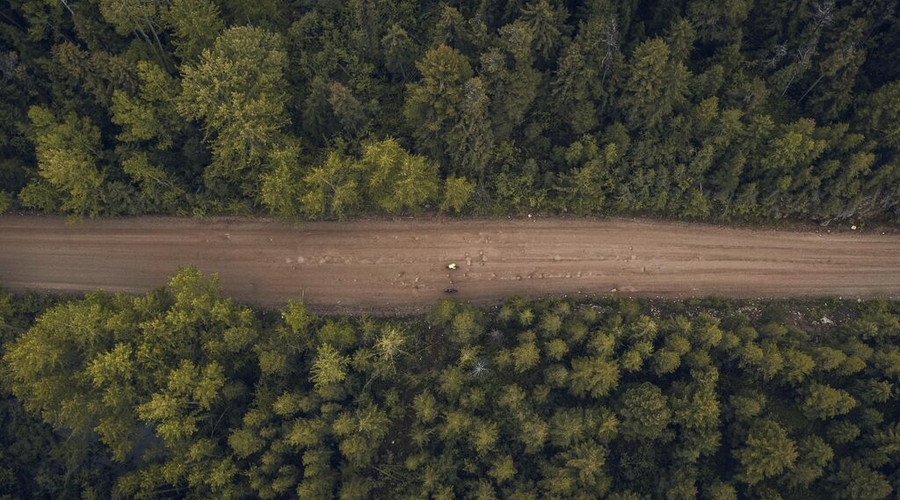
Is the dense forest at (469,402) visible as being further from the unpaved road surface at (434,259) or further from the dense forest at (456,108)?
the dense forest at (456,108)

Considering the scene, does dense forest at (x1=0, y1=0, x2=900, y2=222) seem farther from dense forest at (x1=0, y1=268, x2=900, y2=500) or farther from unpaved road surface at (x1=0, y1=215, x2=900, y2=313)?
dense forest at (x1=0, y1=268, x2=900, y2=500)

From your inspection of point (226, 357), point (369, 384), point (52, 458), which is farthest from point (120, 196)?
point (369, 384)

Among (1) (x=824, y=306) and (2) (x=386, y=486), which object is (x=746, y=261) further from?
(2) (x=386, y=486)

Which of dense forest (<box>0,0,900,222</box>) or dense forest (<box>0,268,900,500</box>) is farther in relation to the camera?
dense forest (<box>0,0,900,222</box>)

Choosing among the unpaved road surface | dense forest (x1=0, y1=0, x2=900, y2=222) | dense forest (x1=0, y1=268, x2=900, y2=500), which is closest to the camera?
dense forest (x1=0, y1=268, x2=900, y2=500)

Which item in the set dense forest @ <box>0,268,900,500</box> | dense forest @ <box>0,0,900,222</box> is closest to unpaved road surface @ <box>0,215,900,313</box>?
dense forest @ <box>0,0,900,222</box>

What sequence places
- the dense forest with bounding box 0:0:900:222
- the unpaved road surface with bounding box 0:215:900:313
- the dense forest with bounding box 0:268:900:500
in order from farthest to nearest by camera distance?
the unpaved road surface with bounding box 0:215:900:313, the dense forest with bounding box 0:0:900:222, the dense forest with bounding box 0:268:900:500

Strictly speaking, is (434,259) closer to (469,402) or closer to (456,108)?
(469,402)
